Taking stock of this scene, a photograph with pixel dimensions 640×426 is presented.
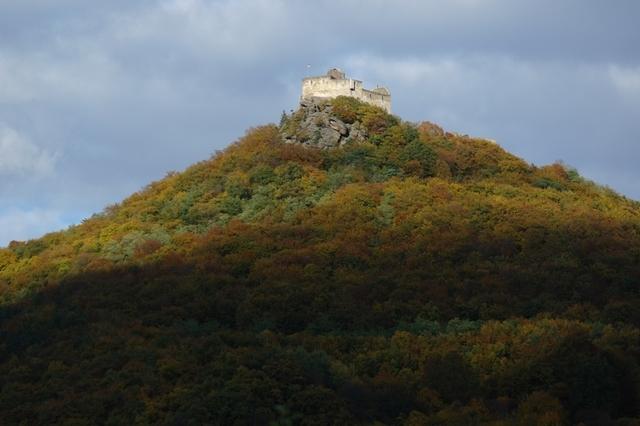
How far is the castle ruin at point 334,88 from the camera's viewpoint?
9556cm

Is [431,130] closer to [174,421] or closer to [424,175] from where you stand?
[424,175]

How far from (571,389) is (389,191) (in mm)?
30722

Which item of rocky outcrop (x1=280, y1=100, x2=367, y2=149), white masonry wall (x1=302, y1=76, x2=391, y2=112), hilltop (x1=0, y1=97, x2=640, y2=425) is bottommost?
hilltop (x1=0, y1=97, x2=640, y2=425)

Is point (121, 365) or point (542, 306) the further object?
point (542, 306)

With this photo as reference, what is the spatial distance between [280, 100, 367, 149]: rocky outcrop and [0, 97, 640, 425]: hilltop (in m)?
0.14

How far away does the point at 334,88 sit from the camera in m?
95.7

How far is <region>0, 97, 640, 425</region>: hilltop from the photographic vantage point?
2148 inches

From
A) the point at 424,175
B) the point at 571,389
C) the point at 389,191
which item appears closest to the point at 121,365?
the point at 571,389

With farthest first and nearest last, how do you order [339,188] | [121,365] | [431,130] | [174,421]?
[431,130] < [339,188] < [121,365] < [174,421]

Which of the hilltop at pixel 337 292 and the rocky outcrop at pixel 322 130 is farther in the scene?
the rocky outcrop at pixel 322 130

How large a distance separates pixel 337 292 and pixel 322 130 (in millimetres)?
23191

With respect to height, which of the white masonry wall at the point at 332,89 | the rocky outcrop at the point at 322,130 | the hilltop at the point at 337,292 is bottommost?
the hilltop at the point at 337,292

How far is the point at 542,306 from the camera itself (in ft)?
223

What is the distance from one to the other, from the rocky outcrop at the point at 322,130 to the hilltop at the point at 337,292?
14cm
